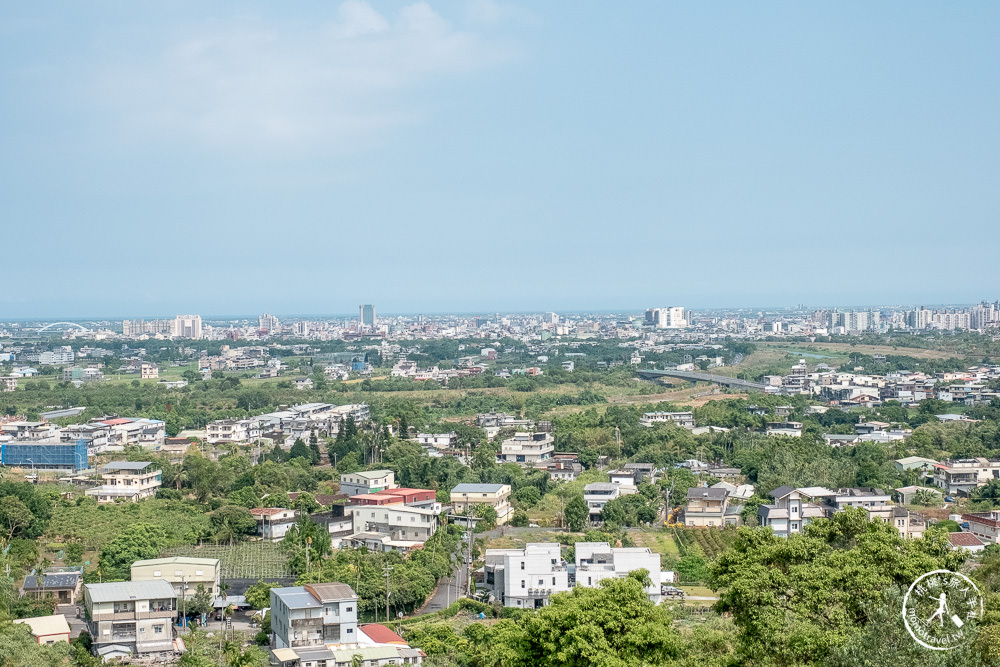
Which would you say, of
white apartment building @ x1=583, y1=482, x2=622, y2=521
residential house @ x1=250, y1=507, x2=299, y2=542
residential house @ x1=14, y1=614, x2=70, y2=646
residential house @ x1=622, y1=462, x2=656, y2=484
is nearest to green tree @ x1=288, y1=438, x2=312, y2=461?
residential house @ x1=250, y1=507, x2=299, y2=542

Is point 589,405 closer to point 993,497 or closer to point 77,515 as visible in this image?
point 993,497

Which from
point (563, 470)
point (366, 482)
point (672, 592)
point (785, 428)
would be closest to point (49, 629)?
point (672, 592)

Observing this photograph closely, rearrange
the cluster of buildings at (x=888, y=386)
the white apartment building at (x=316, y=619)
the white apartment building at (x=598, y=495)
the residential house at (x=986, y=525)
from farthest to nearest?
the cluster of buildings at (x=888, y=386), the white apartment building at (x=598, y=495), the residential house at (x=986, y=525), the white apartment building at (x=316, y=619)

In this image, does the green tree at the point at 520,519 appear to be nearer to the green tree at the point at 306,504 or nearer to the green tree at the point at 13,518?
the green tree at the point at 306,504

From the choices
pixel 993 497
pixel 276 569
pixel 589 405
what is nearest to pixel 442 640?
pixel 276 569

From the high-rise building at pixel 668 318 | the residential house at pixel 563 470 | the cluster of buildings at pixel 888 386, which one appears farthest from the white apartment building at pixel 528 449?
the high-rise building at pixel 668 318

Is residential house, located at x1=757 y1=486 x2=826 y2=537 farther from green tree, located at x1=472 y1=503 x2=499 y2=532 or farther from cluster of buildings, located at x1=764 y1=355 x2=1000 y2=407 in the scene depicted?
cluster of buildings, located at x1=764 y1=355 x2=1000 y2=407

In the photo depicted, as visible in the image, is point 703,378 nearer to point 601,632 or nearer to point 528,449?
point 528,449
